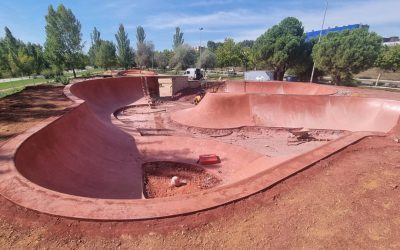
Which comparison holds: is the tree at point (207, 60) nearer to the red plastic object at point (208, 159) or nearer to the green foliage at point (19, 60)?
the green foliage at point (19, 60)

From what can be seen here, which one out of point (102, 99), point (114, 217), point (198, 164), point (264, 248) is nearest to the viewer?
point (264, 248)

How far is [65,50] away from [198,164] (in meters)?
32.7

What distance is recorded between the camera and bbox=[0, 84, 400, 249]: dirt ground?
289 centimetres

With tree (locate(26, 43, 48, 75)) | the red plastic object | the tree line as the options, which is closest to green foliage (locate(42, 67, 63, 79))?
the tree line

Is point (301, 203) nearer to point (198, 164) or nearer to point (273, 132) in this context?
point (198, 164)

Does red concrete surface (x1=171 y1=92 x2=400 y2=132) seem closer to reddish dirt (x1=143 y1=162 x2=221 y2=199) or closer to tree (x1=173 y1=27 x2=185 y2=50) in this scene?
reddish dirt (x1=143 y1=162 x2=221 y2=199)

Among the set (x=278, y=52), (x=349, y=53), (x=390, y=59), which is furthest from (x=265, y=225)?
(x=390, y=59)

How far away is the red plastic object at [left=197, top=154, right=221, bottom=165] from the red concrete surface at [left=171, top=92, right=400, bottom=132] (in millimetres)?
5153

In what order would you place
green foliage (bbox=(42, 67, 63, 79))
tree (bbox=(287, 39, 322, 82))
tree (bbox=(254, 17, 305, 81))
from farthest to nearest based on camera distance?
green foliage (bbox=(42, 67, 63, 79))
tree (bbox=(287, 39, 322, 82))
tree (bbox=(254, 17, 305, 81))

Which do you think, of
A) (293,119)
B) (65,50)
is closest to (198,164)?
(293,119)

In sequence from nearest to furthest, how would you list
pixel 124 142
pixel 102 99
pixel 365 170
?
1. pixel 365 170
2. pixel 124 142
3. pixel 102 99

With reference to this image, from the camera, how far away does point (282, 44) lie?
29.7 m

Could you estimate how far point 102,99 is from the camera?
2075 cm

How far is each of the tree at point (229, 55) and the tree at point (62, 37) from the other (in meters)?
26.3
